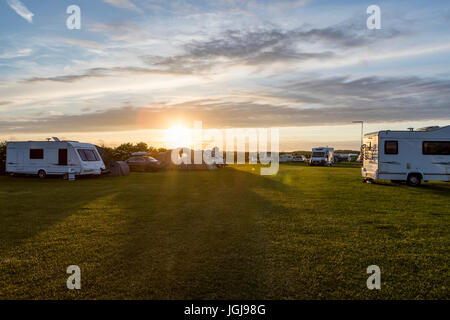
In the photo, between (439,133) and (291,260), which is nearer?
(291,260)

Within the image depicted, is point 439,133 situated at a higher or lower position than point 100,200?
higher

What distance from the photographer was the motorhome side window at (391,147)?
18.1m

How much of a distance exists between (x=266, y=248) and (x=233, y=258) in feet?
2.72

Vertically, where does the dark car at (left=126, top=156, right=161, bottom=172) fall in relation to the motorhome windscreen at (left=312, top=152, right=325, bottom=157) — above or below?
below

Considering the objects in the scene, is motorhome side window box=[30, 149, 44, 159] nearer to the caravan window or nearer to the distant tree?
the distant tree

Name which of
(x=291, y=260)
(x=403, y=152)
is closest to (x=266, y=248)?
(x=291, y=260)

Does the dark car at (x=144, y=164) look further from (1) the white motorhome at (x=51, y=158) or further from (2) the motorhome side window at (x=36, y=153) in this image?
(2) the motorhome side window at (x=36, y=153)

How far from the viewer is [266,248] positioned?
6.45 metres

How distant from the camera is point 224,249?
21.0ft

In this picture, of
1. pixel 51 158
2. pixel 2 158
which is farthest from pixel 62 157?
pixel 2 158

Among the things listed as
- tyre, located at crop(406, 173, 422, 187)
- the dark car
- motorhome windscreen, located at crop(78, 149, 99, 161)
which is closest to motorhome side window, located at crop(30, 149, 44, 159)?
motorhome windscreen, located at crop(78, 149, 99, 161)

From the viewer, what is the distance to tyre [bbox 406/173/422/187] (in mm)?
18013
